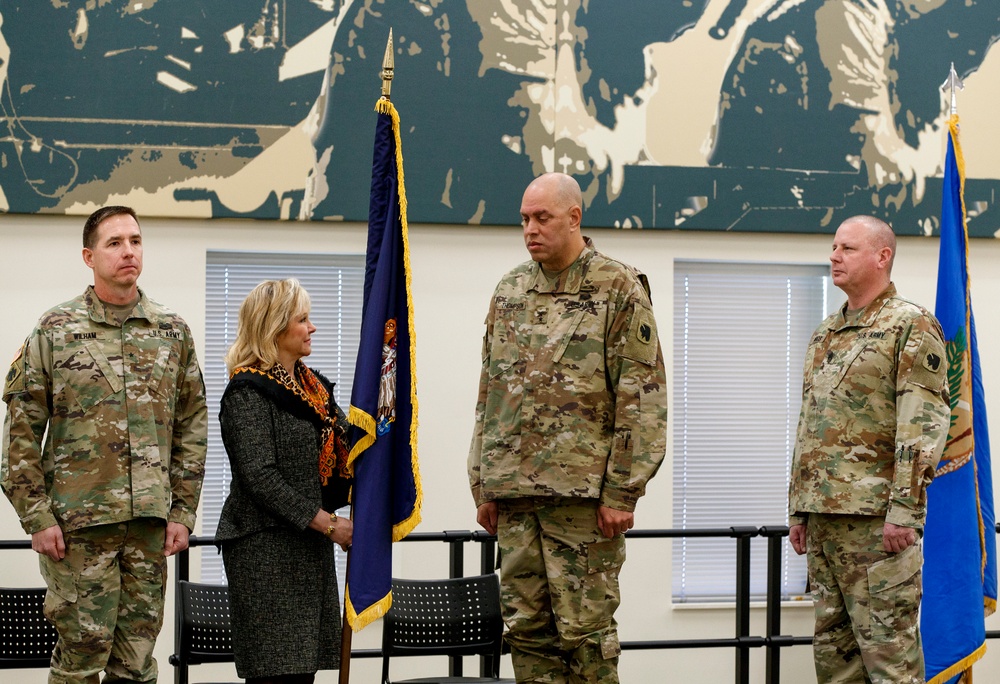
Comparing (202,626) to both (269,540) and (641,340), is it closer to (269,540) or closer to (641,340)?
(269,540)

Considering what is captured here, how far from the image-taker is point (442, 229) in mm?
5535

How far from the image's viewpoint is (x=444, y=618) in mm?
4168

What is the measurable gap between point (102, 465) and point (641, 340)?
1.70 m

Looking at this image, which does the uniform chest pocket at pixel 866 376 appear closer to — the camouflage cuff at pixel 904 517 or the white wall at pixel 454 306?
the camouflage cuff at pixel 904 517

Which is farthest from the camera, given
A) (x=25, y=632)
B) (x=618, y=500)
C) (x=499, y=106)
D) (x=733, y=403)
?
(x=733, y=403)

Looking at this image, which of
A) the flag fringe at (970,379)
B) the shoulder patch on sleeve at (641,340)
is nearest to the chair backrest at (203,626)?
the shoulder patch on sleeve at (641,340)

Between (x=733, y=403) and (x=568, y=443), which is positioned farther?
(x=733, y=403)

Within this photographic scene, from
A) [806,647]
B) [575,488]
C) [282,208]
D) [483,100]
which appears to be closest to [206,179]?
[282,208]

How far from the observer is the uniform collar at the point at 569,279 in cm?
349

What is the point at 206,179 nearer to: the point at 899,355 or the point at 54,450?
the point at 54,450

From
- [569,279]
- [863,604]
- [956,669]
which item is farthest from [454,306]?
[956,669]

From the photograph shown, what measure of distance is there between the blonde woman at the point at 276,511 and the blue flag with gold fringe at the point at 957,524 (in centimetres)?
233

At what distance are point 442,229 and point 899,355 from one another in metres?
2.47

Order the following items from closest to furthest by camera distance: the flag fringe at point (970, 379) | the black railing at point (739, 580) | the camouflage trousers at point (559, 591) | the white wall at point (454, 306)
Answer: the camouflage trousers at point (559, 591), the flag fringe at point (970, 379), the black railing at point (739, 580), the white wall at point (454, 306)
